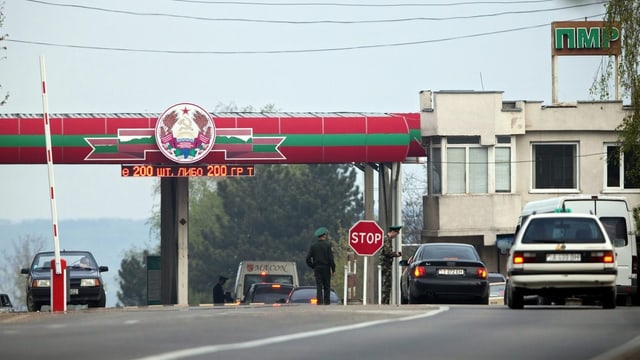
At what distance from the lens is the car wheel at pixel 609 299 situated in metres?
26.7

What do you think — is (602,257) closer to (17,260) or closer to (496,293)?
(496,293)

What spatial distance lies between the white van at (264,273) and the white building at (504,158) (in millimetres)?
6719

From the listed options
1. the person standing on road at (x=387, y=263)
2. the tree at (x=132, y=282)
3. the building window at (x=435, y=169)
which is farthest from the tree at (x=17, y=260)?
the person standing on road at (x=387, y=263)

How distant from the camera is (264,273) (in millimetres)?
53031

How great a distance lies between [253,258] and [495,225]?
63196mm

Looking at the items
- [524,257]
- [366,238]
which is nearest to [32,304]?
[366,238]

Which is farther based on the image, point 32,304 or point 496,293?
point 496,293

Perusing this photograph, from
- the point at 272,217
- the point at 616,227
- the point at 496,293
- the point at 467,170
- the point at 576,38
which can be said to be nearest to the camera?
the point at 616,227

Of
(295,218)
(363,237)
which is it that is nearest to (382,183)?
(363,237)

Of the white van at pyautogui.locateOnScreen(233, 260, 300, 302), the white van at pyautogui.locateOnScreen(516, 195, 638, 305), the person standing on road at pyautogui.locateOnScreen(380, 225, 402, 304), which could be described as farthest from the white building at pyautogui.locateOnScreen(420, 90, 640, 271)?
the white van at pyautogui.locateOnScreen(516, 195, 638, 305)

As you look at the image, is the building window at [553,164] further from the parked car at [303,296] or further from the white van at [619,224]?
the white van at [619,224]

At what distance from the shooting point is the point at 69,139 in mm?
50031

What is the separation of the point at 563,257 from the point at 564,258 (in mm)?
24

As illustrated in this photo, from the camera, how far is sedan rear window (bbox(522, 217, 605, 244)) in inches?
1041
